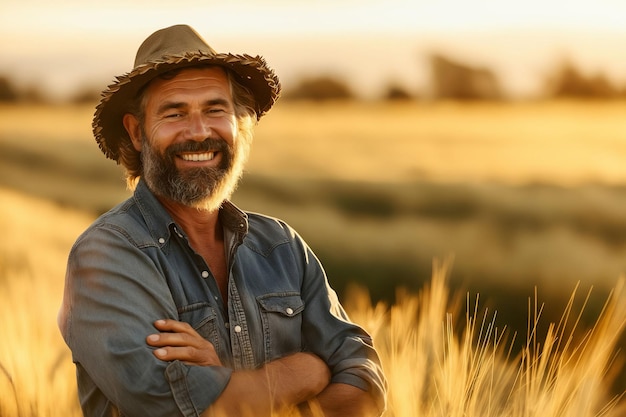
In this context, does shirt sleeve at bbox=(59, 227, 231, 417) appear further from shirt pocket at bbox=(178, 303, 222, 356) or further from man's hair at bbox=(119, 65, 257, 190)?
man's hair at bbox=(119, 65, 257, 190)

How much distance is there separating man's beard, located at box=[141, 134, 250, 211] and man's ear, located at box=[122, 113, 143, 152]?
0.17 m

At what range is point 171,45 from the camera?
12.9 feet

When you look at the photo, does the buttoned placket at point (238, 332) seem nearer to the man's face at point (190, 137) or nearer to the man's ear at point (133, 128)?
the man's face at point (190, 137)

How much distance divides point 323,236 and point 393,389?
18.6 m

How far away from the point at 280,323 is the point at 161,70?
3.60ft

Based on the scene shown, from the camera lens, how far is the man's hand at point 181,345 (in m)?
3.41

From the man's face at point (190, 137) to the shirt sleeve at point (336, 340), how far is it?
51 centimetres

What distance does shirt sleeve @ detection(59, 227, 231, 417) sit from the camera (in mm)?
3373

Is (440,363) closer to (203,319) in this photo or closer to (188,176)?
(203,319)

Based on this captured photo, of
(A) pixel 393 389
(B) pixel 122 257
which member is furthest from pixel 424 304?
(B) pixel 122 257

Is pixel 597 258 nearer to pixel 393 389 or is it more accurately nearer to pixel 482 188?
pixel 482 188

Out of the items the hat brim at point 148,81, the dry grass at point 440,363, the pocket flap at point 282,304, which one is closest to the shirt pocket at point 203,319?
the pocket flap at point 282,304

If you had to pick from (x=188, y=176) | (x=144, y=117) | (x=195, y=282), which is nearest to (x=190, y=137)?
(x=188, y=176)

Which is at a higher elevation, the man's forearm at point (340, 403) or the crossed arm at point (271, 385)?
the crossed arm at point (271, 385)
